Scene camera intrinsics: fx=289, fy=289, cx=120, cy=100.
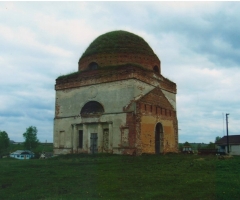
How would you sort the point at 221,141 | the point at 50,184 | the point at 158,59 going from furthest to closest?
the point at 221,141
the point at 158,59
the point at 50,184

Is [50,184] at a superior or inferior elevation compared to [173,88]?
inferior

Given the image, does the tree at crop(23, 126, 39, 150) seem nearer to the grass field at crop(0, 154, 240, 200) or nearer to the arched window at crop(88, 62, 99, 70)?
the arched window at crop(88, 62, 99, 70)

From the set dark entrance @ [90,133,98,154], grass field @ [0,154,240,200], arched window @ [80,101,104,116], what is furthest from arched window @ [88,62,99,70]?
grass field @ [0,154,240,200]

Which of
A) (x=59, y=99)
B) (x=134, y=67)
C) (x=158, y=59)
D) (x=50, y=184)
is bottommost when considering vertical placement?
(x=50, y=184)

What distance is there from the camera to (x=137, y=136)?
2212 centimetres

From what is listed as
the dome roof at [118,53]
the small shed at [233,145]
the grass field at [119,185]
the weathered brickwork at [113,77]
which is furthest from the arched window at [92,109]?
the small shed at [233,145]

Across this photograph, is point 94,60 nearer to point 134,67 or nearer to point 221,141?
point 134,67

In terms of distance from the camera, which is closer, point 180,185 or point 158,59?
point 180,185

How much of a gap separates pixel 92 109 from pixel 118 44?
644 cm

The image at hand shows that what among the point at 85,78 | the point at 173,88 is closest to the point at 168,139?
the point at 173,88

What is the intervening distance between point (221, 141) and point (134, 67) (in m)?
28.8

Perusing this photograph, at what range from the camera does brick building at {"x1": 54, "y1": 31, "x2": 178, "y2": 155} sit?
74.9 ft

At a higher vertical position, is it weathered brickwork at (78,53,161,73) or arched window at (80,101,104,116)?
weathered brickwork at (78,53,161,73)

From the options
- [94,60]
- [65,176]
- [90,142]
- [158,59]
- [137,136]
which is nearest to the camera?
[65,176]
